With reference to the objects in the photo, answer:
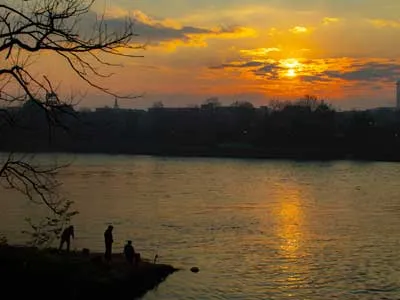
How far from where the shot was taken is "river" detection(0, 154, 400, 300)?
2558 cm

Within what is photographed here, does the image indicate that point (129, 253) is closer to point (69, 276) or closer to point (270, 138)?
point (69, 276)

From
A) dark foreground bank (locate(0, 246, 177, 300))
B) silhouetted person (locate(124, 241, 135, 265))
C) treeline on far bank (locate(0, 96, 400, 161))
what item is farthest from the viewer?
treeline on far bank (locate(0, 96, 400, 161))

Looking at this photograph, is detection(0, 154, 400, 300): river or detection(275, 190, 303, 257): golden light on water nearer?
detection(0, 154, 400, 300): river

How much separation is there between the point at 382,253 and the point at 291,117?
377ft

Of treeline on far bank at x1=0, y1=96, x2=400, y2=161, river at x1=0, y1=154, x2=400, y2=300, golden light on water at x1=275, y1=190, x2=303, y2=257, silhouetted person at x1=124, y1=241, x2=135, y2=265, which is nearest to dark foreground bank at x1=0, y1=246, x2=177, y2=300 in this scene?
silhouetted person at x1=124, y1=241, x2=135, y2=265

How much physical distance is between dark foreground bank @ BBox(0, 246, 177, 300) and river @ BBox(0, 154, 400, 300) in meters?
0.94

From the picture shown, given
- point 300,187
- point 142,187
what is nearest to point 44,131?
point 142,187

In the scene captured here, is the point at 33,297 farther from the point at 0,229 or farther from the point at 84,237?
the point at 0,229

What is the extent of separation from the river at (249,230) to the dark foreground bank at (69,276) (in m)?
0.94

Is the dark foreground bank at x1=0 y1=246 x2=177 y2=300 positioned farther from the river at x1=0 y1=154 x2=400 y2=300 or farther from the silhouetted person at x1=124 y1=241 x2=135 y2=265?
the river at x1=0 y1=154 x2=400 y2=300

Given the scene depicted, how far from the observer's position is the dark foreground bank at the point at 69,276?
20.0 metres

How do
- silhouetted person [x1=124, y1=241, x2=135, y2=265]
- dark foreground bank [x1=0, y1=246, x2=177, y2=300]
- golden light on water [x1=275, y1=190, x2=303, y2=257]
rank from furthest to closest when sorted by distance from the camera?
golden light on water [x1=275, y1=190, x2=303, y2=257] < silhouetted person [x1=124, y1=241, x2=135, y2=265] < dark foreground bank [x1=0, y1=246, x2=177, y2=300]

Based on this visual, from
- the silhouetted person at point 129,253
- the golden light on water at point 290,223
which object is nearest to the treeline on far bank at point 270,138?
the golden light on water at point 290,223

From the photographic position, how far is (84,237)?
115ft
